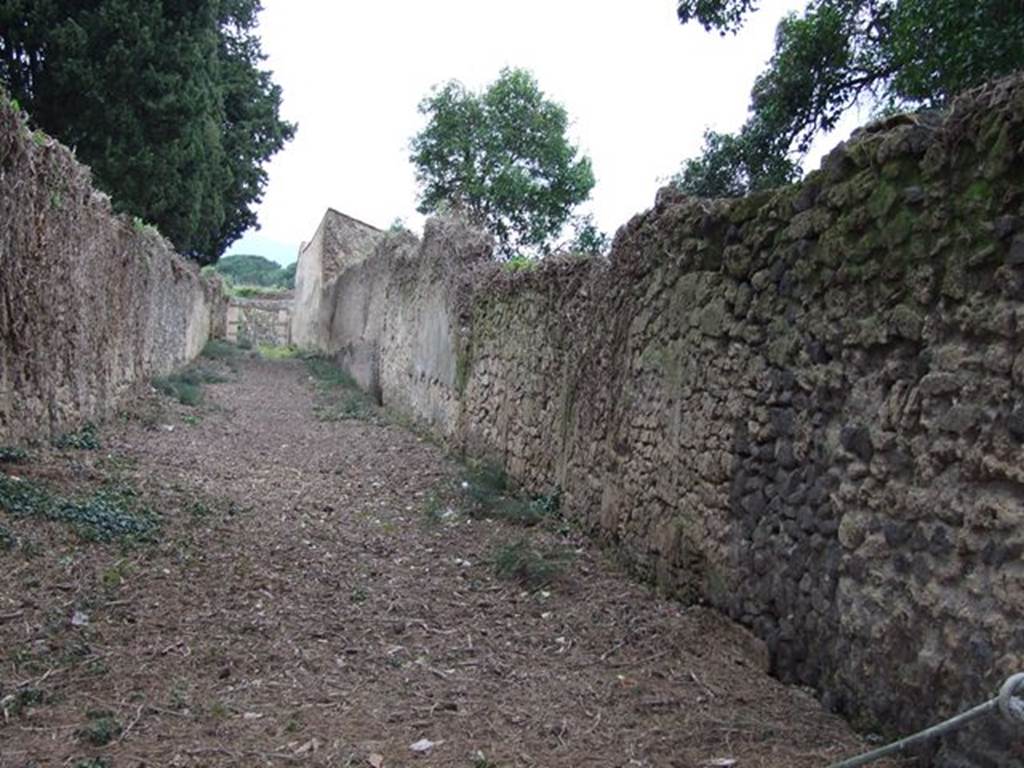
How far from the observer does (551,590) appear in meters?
5.03

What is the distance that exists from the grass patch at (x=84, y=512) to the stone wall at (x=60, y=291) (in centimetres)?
89

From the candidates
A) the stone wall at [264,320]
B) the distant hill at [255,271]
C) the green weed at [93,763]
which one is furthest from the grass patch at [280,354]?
the distant hill at [255,271]

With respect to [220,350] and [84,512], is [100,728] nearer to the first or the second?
[84,512]

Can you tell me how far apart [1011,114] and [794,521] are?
184 cm

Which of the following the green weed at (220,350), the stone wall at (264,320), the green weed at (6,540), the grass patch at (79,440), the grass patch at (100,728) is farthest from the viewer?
the stone wall at (264,320)

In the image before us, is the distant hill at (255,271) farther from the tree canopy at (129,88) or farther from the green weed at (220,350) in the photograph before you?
the tree canopy at (129,88)

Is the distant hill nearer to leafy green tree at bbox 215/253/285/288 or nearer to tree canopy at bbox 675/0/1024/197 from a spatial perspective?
leafy green tree at bbox 215/253/285/288

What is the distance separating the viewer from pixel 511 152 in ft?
85.4

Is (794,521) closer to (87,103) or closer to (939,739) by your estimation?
(939,739)

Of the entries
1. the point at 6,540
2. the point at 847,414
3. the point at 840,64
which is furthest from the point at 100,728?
the point at 840,64

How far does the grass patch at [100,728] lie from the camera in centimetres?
289

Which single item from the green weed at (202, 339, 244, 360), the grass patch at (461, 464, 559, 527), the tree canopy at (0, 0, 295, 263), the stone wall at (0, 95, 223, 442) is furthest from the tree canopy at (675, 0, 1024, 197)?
the green weed at (202, 339, 244, 360)

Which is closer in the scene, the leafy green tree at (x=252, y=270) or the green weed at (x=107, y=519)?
the green weed at (x=107, y=519)

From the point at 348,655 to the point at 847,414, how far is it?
2423mm
